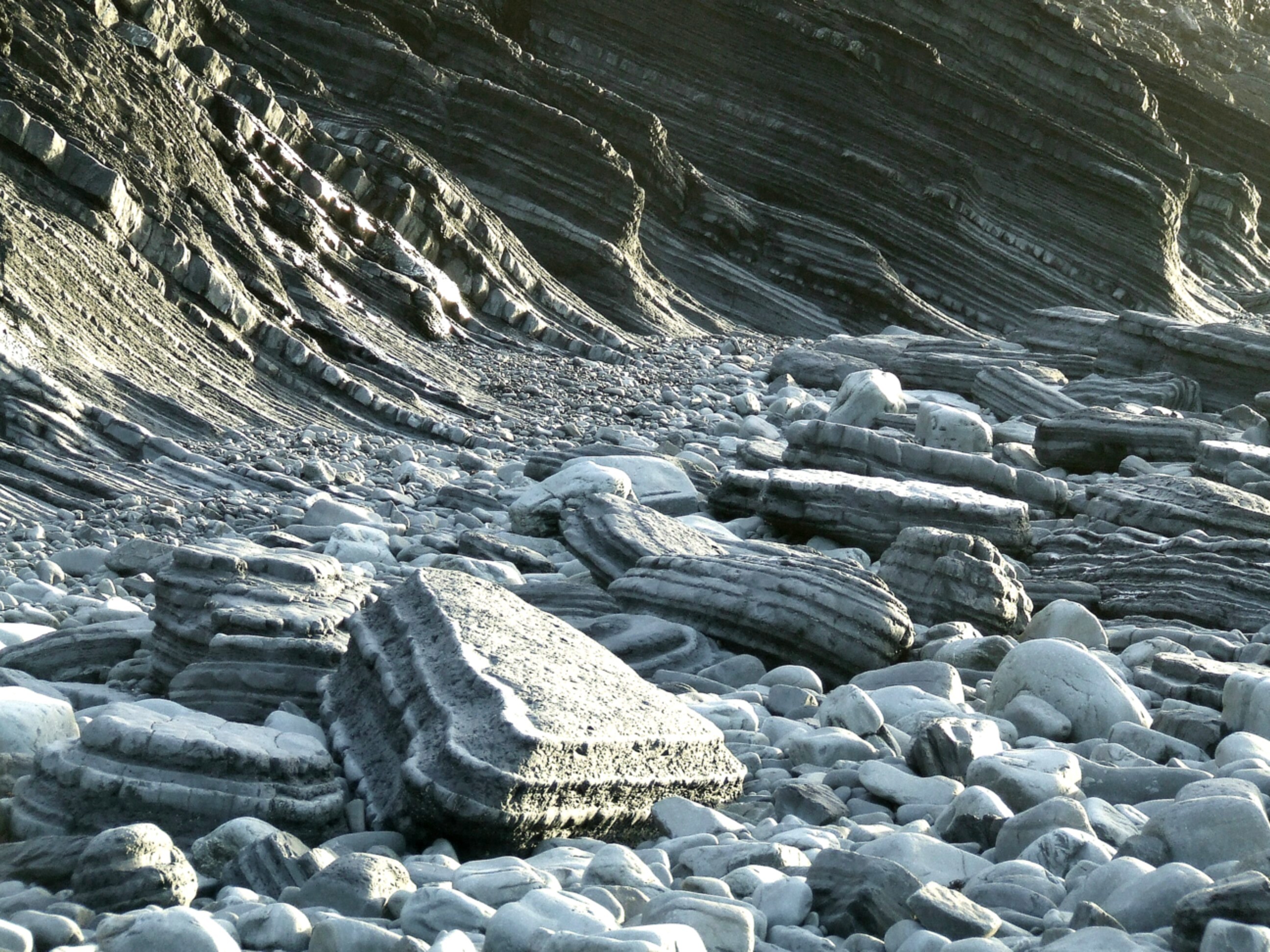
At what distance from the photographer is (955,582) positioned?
171 inches

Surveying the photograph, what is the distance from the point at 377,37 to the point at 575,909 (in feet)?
46.0

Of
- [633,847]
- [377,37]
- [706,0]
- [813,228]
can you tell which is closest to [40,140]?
[633,847]

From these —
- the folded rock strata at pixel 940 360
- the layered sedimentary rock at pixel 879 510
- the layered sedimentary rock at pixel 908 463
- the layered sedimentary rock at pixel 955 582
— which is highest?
the folded rock strata at pixel 940 360

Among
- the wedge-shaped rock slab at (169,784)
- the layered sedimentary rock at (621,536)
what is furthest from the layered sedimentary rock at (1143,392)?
the wedge-shaped rock slab at (169,784)

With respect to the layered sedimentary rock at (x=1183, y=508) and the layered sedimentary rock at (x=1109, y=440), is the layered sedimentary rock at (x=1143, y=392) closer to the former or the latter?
the layered sedimentary rock at (x=1109, y=440)

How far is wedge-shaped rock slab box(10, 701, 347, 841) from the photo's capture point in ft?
7.35

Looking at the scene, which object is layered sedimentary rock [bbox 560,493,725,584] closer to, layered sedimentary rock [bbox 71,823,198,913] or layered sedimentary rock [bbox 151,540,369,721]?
layered sedimentary rock [bbox 151,540,369,721]

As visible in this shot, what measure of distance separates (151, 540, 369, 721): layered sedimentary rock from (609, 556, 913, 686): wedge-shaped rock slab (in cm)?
94

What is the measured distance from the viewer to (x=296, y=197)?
32.5 feet

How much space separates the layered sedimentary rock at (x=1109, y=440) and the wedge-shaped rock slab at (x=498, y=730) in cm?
513

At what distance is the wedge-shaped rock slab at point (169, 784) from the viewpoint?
2240 millimetres

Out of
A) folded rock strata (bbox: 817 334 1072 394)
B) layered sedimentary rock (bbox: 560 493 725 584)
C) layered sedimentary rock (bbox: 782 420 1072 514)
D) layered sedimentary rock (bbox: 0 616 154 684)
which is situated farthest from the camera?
folded rock strata (bbox: 817 334 1072 394)

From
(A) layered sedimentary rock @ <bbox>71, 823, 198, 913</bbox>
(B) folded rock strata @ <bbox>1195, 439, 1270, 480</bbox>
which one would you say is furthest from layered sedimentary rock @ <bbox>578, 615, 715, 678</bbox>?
(B) folded rock strata @ <bbox>1195, 439, 1270, 480</bbox>

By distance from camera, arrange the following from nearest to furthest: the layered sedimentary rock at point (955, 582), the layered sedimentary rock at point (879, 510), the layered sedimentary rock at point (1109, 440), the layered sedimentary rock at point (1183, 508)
→ 1. the layered sedimentary rock at point (955, 582)
2. the layered sedimentary rock at point (879, 510)
3. the layered sedimentary rock at point (1183, 508)
4. the layered sedimentary rock at point (1109, 440)
